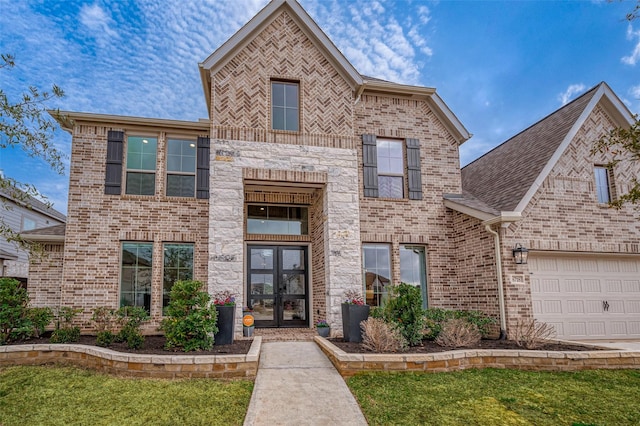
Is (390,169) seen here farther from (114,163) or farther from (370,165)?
(114,163)

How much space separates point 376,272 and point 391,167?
2.95 metres

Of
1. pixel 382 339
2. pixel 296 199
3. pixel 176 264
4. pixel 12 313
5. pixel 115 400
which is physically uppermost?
pixel 296 199

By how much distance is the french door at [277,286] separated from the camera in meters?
10.6

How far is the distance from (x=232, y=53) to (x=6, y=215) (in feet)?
49.8

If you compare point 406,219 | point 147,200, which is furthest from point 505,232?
point 147,200

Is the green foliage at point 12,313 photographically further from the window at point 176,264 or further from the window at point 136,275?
the window at point 176,264

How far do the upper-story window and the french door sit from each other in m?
2.91

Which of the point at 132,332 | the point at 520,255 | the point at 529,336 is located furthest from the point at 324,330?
the point at 520,255

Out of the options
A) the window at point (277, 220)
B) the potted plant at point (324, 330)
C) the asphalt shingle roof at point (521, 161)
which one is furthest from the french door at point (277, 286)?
the asphalt shingle roof at point (521, 161)

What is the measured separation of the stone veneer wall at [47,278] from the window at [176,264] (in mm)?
2623

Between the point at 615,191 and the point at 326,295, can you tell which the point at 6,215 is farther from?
the point at 615,191

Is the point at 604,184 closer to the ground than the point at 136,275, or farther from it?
farther from it

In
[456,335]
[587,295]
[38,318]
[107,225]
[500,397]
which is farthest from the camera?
[587,295]

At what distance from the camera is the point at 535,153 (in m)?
10.5
